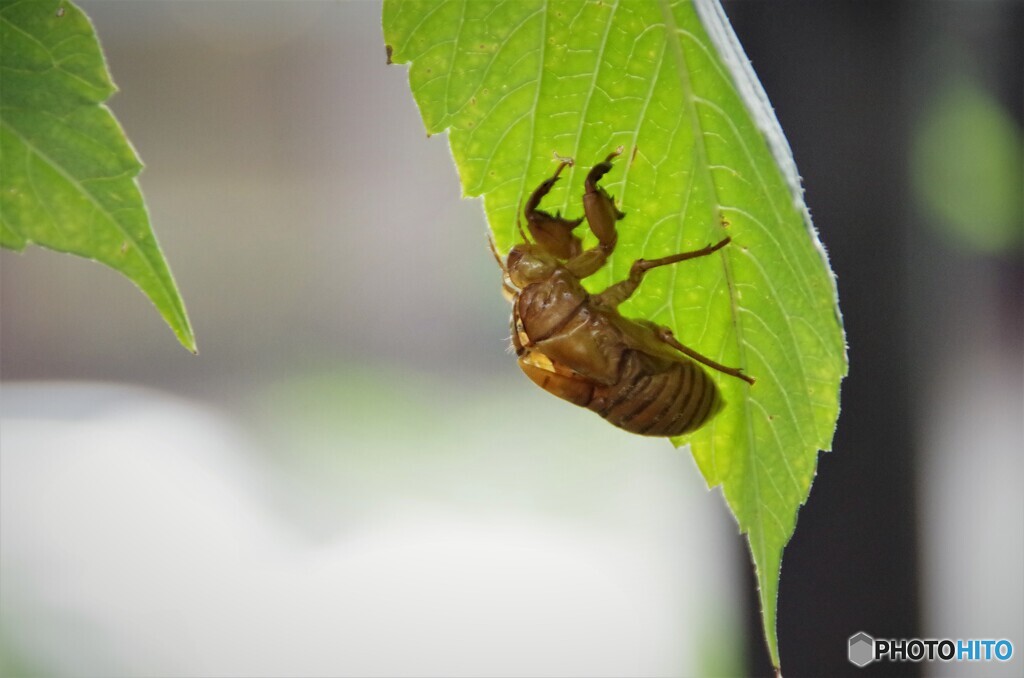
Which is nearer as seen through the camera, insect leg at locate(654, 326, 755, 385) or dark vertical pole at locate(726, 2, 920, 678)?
insect leg at locate(654, 326, 755, 385)

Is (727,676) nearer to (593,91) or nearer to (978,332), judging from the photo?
(978,332)

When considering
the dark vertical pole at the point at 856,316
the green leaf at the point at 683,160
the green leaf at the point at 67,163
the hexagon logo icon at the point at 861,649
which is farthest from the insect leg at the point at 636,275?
the hexagon logo icon at the point at 861,649

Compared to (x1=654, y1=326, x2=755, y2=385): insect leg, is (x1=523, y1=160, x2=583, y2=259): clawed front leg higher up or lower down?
higher up

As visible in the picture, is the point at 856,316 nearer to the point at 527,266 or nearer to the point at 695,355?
the point at 527,266

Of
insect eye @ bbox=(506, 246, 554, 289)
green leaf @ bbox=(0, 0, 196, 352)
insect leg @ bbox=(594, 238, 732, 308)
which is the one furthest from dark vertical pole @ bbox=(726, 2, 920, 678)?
green leaf @ bbox=(0, 0, 196, 352)

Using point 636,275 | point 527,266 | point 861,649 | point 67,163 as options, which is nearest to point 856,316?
point 861,649

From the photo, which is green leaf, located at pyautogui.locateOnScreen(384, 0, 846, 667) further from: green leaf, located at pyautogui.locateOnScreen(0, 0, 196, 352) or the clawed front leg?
green leaf, located at pyautogui.locateOnScreen(0, 0, 196, 352)
